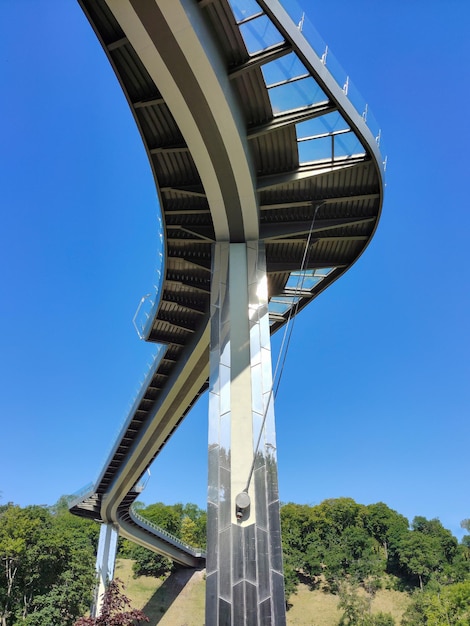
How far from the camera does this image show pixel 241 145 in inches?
438

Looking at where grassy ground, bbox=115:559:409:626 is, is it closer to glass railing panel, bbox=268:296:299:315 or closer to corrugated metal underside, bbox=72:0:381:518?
glass railing panel, bbox=268:296:299:315

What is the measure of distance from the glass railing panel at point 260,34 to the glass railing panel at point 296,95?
1085mm

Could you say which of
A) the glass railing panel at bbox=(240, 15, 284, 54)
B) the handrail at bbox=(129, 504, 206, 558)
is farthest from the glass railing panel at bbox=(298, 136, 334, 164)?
the handrail at bbox=(129, 504, 206, 558)

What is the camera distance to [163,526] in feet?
213

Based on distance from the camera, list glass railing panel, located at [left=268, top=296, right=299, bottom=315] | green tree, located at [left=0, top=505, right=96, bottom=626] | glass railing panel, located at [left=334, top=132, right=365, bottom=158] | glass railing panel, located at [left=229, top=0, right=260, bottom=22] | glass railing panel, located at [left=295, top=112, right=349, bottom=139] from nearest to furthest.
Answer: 1. glass railing panel, located at [left=229, top=0, right=260, bottom=22]
2. glass railing panel, located at [left=295, top=112, right=349, bottom=139]
3. glass railing panel, located at [left=334, top=132, right=365, bottom=158]
4. glass railing panel, located at [left=268, top=296, right=299, bottom=315]
5. green tree, located at [left=0, top=505, right=96, bottom=626]

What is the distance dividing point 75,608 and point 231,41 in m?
33.9

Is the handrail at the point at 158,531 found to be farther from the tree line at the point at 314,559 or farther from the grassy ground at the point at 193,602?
the tree line at the point at 314,559

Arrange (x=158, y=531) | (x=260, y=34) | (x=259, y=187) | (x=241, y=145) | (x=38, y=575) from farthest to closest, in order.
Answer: (x=158, y=531) < (x=38, y=575) < (x=259, y=187) < (x=241, y=145) < (x=260, y=34)

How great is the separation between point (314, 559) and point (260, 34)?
5341 centimetres

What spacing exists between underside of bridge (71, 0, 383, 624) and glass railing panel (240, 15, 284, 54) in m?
0.03

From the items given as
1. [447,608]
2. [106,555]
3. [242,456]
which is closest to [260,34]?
[242,456]

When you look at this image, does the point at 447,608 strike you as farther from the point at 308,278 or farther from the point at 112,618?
the point at 308,278

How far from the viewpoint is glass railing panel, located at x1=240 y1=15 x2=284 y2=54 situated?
922 cm

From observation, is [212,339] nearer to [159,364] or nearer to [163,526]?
[159,364]
